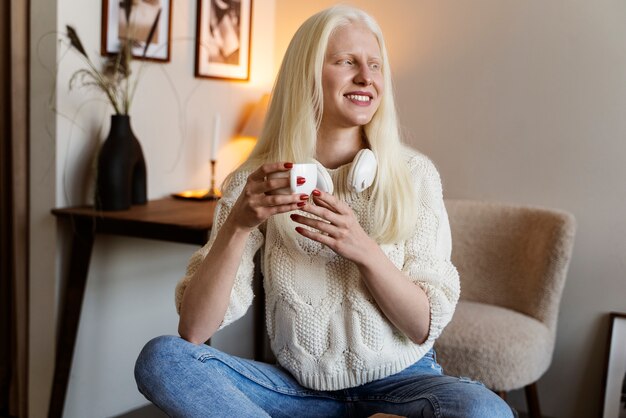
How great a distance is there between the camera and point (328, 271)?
1.46 m

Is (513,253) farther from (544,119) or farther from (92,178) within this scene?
(92,178)

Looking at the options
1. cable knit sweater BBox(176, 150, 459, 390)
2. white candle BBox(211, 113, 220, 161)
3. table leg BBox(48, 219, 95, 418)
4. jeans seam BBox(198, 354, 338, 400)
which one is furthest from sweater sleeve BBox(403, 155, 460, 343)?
white candle BBox(211, 113, 220, 161)

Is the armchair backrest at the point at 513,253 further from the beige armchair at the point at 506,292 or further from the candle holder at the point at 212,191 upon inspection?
the candle holder at the point at 212,191

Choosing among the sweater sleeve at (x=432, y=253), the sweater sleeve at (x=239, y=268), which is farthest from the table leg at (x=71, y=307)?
the sweater sleeve at (x=432, y=253)

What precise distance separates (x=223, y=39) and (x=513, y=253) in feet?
4.27

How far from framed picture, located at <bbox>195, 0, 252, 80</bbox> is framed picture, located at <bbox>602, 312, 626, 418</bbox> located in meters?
1.60

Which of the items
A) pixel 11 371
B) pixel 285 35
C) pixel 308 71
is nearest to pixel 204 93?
pixel 285 35

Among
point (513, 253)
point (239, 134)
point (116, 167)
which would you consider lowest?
point (513, 253)

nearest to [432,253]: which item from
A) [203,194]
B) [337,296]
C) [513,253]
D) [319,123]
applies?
[337,296]

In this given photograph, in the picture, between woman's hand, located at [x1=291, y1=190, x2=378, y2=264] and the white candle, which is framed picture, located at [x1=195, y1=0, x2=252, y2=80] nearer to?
the white candle

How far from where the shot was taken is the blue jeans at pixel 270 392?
123cm

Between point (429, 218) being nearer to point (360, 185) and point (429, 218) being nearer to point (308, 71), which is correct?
point (360, 185)

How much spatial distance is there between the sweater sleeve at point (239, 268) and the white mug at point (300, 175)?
247 millimetres

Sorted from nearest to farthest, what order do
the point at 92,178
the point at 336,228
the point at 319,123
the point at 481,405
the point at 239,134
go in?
the point at 481,405 → the point at 336,228 → the point at 319,123 → the point at 92,178 → the point at 239,134
